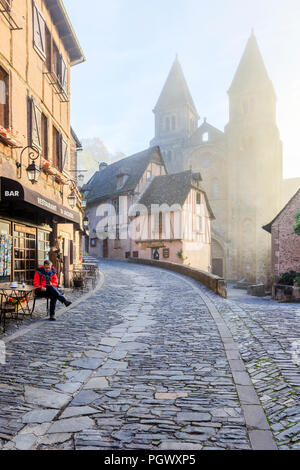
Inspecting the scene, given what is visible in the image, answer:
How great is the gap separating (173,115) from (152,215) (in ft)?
92.7

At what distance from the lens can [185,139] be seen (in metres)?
51.9

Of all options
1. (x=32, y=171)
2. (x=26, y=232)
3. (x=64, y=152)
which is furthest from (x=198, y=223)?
→ (x=32, y=171)

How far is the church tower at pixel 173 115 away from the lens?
53.2m

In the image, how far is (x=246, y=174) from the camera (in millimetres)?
43375

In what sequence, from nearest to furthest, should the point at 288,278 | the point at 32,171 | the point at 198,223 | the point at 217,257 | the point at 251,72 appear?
the point at 32,171 → the point at 288,278 → the point at 198,223 → the point at 217,257 → the point at 251,72

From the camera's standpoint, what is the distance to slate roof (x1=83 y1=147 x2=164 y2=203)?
35.1 m

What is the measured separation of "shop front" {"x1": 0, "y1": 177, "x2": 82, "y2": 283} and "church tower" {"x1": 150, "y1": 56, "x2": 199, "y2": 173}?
133 feet

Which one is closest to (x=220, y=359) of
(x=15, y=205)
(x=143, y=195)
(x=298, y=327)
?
(x=298, y=327)

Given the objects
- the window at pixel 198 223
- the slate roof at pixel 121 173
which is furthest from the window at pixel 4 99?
the window at pixel 198 223

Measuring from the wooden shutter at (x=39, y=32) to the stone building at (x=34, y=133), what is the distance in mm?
25

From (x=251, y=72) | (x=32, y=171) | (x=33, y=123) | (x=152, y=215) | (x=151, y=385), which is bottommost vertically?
(x=151, y=385)

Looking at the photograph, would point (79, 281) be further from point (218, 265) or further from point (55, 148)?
point (218, 265)

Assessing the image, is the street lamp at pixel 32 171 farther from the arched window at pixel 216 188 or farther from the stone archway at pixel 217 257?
the arched window at pixel 216 188
